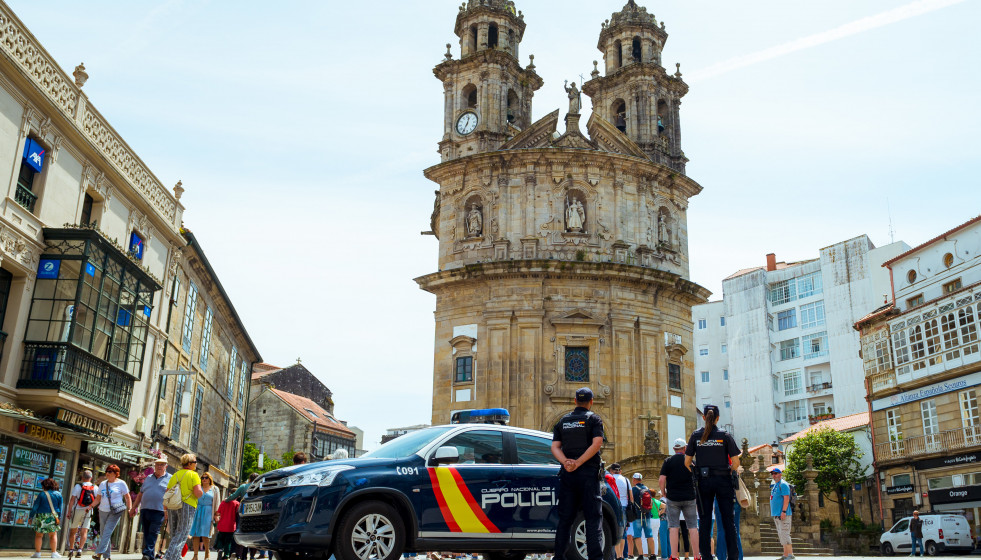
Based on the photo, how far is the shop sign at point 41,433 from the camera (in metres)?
16.4

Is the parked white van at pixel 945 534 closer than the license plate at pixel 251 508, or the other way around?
the license plate at pixel 251 508

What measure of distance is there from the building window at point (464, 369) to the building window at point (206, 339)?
30.5ft

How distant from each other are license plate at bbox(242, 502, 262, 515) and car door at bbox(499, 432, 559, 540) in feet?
8.83

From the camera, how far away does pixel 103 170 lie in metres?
19.8

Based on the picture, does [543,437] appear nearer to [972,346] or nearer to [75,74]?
[75,74]

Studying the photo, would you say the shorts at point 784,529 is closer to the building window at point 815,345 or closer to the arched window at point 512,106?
the arched window at point 512,106

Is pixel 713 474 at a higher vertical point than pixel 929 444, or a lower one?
lower

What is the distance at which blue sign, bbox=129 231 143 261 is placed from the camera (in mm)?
21641

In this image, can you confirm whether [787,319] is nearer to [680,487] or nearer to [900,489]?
[900,489]

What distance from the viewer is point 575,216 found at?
3444cm

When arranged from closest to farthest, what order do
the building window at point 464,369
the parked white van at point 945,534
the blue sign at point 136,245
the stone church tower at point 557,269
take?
1. the blue sign at point 136,245
2. the parked white van at point 945,534
3. the stone church tower at point 557,269
4. the building window at point 464,369

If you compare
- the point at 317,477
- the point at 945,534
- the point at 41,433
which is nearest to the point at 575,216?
the point at 945,534

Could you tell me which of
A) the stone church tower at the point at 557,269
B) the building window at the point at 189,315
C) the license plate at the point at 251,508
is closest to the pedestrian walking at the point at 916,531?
the stone church tower at the point at 557,269

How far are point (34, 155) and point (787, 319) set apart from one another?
172 ft
